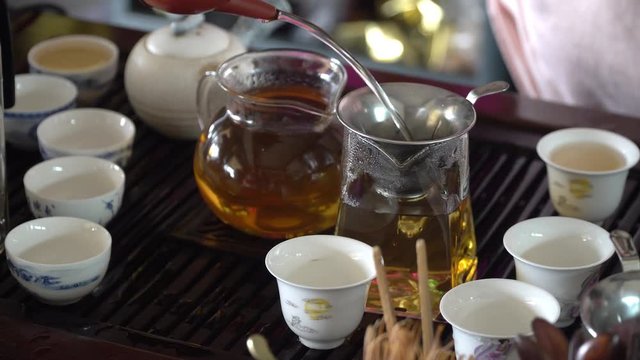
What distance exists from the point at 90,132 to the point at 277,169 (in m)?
0.29

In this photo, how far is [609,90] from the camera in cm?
149

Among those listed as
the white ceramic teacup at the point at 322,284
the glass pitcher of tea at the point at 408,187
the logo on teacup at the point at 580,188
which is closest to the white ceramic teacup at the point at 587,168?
the logo on teacup at the point at 580,188

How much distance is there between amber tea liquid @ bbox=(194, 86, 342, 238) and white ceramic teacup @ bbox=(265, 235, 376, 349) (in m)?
0.10

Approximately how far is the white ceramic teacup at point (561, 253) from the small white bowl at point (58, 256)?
1.18ft

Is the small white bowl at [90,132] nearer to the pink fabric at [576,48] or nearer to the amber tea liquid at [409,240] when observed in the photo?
the amber tea liquid at [409,240]

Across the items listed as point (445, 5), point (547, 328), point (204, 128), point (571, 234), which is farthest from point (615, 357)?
point (445, 5)

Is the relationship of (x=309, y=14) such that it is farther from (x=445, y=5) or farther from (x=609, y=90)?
(x=609, y=90)

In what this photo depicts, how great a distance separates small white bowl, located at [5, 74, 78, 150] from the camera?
1.21 meters

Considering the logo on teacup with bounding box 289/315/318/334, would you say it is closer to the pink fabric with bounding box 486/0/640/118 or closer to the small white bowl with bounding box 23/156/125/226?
the small white bowl with bounding box 23/156/125/226

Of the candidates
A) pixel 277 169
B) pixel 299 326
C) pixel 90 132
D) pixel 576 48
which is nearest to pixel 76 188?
pixel 90 132

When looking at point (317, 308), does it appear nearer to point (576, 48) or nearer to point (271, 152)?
point (271, 152)

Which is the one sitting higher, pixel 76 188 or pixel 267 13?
pixel 267 13

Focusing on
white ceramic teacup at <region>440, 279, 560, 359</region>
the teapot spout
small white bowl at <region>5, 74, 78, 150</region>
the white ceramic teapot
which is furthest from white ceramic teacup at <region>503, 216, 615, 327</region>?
small white bowl at <region>5, 74, 78, 150</region>

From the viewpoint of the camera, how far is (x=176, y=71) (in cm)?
123
